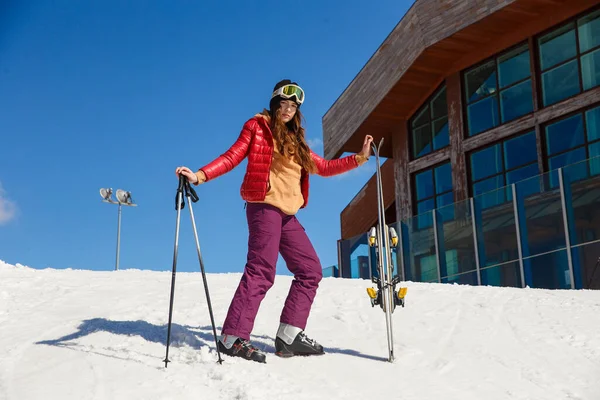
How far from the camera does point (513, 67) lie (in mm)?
17656

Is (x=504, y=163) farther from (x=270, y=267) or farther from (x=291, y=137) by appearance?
(x=270, y=267)

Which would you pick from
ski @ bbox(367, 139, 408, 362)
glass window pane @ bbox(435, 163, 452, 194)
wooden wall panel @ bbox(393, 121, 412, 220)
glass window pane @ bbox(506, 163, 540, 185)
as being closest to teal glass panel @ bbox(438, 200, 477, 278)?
glass window pane @ bbox(506, 163, 540, 185)

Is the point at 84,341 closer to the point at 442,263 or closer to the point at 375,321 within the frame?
the point at 375,321

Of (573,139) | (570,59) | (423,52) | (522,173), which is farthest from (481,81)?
(573,139)

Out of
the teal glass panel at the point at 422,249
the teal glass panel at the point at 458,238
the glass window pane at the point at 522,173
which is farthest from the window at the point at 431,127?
the teal glass panel at the point at 458,238

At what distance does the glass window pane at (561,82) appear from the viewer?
52.9ft

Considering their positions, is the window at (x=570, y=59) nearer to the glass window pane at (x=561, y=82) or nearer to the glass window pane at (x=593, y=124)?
the glass window pane at (x=561, y=82)

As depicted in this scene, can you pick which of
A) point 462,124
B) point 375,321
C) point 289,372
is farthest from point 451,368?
point 462,124

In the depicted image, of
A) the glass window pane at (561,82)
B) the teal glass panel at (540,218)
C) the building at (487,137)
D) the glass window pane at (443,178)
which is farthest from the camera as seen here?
the glass window pane at (443,178)

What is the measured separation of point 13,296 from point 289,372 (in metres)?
4.39

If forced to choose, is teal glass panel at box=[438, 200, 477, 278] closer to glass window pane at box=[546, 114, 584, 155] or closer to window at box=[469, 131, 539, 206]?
window at box=[469, 131, 539, 206]

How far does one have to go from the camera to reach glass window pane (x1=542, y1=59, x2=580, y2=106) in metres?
16.1

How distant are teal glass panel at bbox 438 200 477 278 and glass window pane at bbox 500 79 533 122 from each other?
4008 millimetres

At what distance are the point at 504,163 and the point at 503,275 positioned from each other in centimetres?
466
